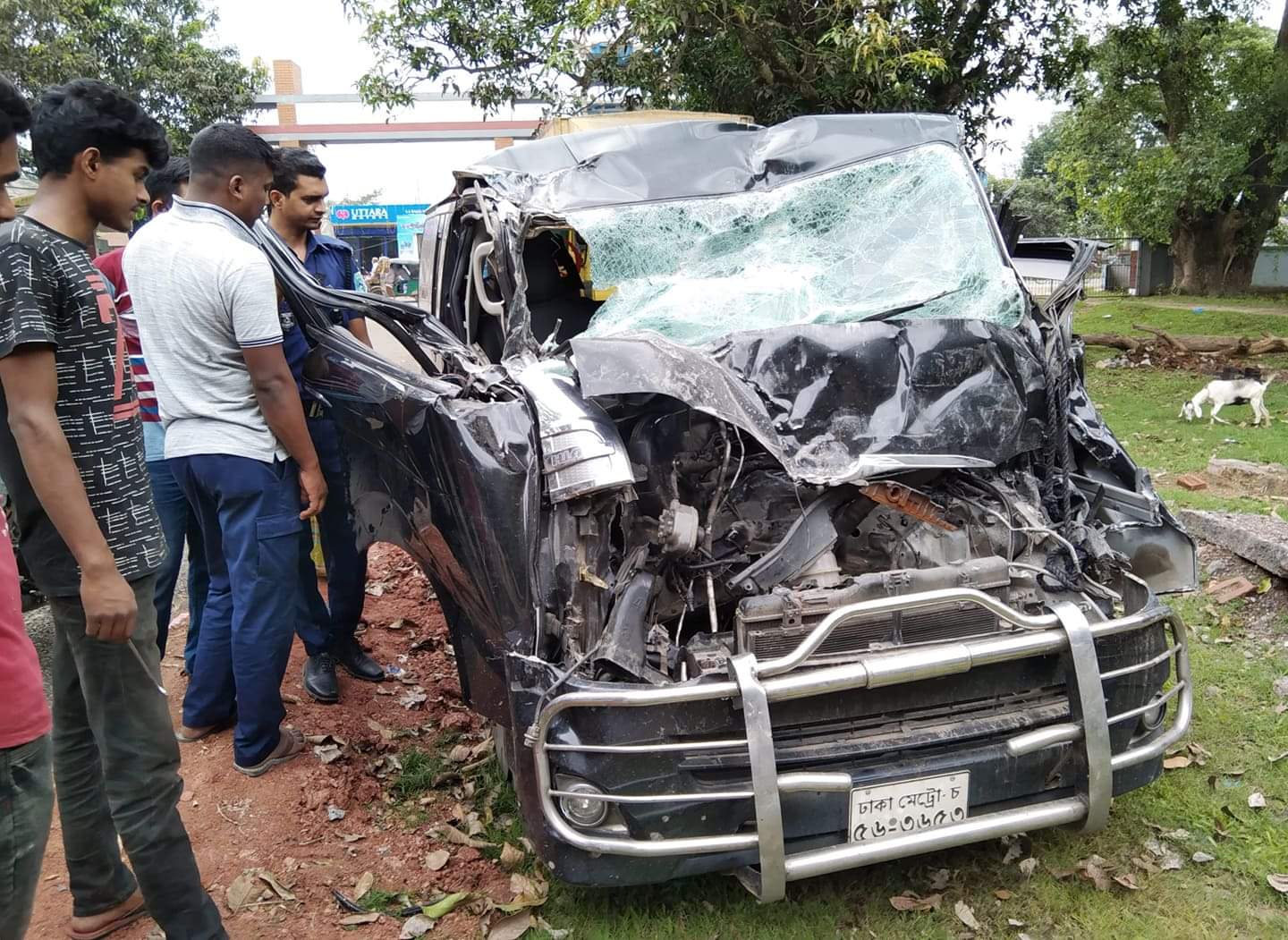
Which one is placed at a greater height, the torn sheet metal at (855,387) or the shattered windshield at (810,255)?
the shattered windshield at (810,255)

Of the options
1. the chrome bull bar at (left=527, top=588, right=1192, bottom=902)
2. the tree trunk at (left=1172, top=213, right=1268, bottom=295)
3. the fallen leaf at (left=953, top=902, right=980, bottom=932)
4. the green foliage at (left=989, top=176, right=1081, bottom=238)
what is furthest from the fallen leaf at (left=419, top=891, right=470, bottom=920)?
the green foliage at (left=989, top=176, right=1081, bottom=238)

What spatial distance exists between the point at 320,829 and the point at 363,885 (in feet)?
1.14

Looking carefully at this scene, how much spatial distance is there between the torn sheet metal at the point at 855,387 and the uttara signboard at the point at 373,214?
32.7 m

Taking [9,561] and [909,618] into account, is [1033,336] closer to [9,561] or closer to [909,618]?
[909,618]

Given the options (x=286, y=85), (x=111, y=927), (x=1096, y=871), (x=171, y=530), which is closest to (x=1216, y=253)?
(x=1096, y=871)

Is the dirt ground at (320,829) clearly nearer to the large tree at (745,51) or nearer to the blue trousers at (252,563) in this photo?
the blue trousers at (252,563)

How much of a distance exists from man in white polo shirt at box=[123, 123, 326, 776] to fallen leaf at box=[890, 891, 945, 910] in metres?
2.19

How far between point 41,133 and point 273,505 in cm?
142

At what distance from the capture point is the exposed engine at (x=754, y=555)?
8.58ft

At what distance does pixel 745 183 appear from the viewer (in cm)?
401

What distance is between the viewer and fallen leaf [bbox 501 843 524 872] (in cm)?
293

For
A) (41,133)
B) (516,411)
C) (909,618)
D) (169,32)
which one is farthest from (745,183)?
(169,32)

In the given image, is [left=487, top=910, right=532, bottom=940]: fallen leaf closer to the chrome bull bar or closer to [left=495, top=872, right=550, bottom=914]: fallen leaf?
[left=495, top=872, right=550, bottom=914]: fallen leaf

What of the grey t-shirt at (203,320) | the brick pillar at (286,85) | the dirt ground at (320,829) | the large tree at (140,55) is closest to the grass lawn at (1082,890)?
the dirt ground at (320,829)
